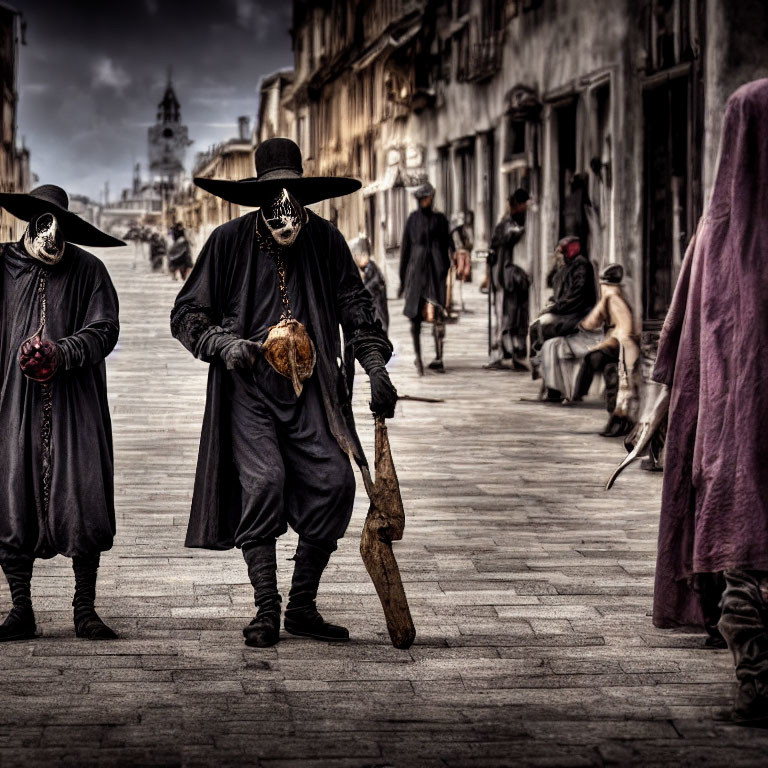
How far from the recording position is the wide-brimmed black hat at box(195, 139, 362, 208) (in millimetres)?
6145

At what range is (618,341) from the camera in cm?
1316

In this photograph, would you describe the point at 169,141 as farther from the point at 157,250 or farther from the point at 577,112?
the point at 577,112

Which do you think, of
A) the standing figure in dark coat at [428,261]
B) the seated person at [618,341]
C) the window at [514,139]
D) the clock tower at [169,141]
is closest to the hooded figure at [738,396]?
the seated person at [618,341]

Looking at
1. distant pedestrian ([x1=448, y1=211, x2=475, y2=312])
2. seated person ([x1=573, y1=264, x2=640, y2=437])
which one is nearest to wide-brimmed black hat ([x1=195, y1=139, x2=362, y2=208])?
seated person ([x1=573, y1=264, x2=640, y2=437])

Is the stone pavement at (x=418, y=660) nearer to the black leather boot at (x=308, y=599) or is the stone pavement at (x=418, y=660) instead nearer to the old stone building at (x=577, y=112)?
the black leather boot at (x=308, y=599)

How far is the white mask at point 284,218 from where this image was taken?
6.06 metres

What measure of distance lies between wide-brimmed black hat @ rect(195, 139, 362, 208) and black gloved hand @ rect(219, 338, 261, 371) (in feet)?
1.86

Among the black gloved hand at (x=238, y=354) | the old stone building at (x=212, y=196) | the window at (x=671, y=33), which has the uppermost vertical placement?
the old stone building at (x=212, y=196)

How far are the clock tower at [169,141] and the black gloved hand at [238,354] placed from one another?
142 metres

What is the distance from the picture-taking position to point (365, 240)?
19188mm

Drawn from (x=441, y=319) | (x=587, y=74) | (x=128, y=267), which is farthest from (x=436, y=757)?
(x=128, y=267)

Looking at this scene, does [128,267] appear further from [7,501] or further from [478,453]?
[7,501]

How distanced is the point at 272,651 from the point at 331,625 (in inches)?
11.8

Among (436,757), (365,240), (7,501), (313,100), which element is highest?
(313,100)
